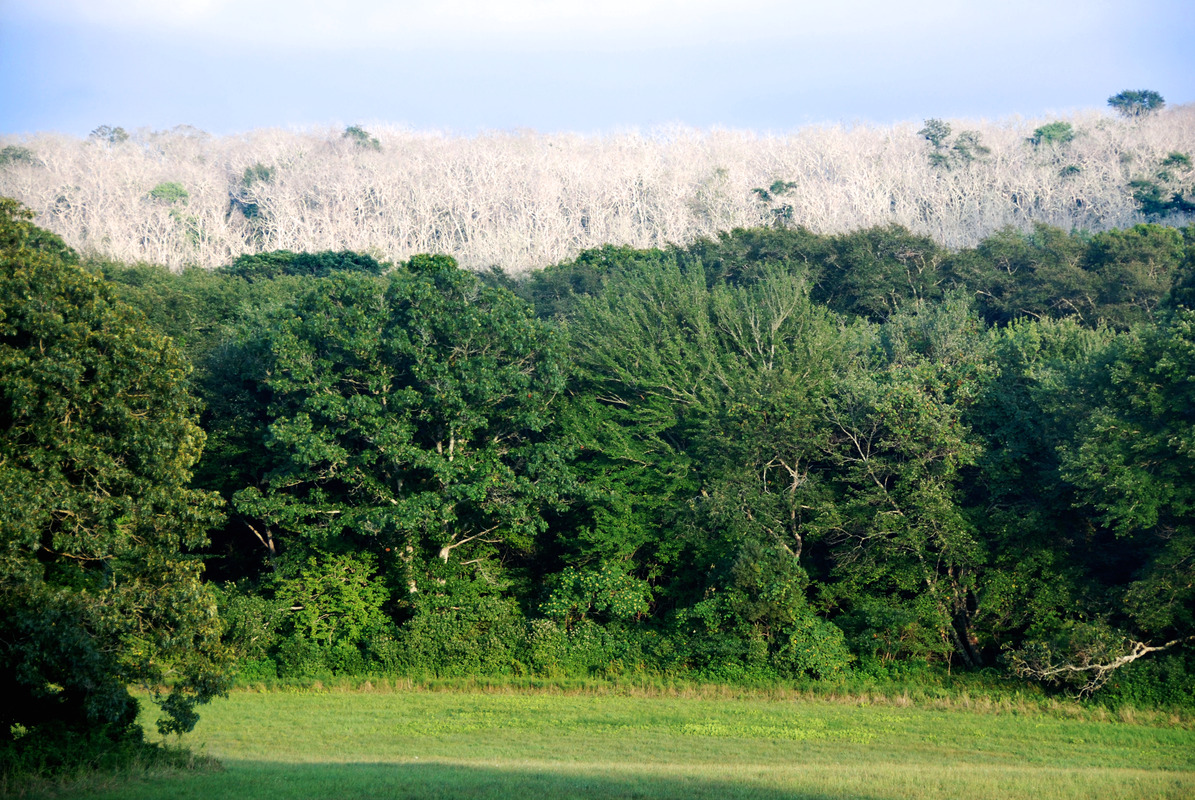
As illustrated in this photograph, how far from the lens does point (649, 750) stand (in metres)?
20.8

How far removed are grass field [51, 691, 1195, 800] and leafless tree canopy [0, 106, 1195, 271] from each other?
164 feet

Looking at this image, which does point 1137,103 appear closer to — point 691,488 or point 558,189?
point 558,189

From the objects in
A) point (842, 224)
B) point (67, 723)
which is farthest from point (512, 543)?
point (842, 224)

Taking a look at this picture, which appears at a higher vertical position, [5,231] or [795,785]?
[5,231]

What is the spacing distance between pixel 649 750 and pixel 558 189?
91447 mm

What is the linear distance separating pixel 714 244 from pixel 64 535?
135 feet

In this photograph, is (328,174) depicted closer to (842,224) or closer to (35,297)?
(842,224)

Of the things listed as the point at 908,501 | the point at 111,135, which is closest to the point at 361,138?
the point at 111,135

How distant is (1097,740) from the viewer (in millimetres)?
22125

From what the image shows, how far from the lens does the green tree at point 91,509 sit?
52.7 feet

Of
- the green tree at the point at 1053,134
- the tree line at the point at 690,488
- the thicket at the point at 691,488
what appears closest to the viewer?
the tree line at the point at 690,488

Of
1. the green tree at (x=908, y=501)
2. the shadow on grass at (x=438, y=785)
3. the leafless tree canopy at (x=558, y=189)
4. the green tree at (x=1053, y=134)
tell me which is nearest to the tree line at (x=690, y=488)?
the green tree at (x=908, y=501)

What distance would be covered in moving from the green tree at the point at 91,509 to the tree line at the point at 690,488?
3789mm

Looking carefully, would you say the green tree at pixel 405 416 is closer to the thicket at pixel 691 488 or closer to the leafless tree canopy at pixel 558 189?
the thicket at pixel 691 488
